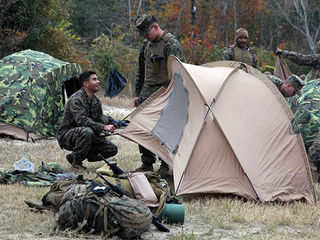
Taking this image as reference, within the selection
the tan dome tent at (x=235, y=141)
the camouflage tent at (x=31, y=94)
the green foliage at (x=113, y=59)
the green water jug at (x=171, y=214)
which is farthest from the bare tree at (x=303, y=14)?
the green water jug at (x=171, y=214)

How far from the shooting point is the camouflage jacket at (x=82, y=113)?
806 cm

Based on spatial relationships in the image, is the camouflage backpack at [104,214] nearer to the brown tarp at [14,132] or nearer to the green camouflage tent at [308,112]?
the green camouflage tent at [308,112]

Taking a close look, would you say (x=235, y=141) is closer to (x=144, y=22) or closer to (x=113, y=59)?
(x=144, y=22)

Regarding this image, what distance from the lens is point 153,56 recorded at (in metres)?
8.12

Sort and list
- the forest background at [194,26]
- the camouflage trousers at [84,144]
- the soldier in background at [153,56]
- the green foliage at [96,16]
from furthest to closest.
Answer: the green foliage at [96,16] < the forest background at [194,26] < the camouflage trousers at [84,144] < the soldier in background at [153,56]

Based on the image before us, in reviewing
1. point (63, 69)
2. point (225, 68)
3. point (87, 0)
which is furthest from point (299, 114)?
point (87, 0)

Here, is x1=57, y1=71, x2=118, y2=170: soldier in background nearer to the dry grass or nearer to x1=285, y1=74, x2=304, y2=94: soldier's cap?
the dry grass

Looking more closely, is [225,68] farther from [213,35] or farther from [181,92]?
[213,35]

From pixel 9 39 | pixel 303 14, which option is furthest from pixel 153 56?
pixel 303 14

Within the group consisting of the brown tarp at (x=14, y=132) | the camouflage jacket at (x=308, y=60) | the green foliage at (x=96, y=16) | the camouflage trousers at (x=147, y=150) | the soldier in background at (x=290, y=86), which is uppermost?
the soldier in background at (x=290, y=86)

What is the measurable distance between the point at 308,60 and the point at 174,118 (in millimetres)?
3791

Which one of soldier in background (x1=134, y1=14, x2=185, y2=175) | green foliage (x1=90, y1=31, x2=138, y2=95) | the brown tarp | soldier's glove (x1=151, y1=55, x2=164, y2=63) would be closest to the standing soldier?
soldier in background (x1=134, y1=14, x2=185, y2=175)

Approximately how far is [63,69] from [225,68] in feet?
17.3

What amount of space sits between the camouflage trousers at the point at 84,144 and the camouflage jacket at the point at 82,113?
0.30ft
